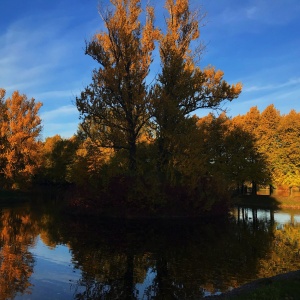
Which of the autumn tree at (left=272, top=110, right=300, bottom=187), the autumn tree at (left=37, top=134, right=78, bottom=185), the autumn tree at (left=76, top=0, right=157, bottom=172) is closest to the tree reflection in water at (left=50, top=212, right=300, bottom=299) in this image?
the autumn tree at (left=76, top=0, right=157, bottom=172)

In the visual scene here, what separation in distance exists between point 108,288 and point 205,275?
4392 mm

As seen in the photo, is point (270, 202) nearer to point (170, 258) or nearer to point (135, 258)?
point (170, 258)

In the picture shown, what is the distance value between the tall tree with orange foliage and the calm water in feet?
33.7

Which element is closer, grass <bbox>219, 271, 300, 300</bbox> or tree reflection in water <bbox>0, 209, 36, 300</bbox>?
grass <bbox>219, 271, 300, 300</bbox>

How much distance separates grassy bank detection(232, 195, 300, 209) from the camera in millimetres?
50656

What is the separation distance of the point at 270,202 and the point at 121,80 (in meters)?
32.1

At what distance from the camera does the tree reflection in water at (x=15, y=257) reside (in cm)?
1243

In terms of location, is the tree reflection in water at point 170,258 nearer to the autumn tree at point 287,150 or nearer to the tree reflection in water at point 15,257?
the tree reflection in water at point 15,257

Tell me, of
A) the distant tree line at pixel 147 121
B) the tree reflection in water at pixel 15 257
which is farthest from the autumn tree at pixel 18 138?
the tree reflection in water at pixel 15 257

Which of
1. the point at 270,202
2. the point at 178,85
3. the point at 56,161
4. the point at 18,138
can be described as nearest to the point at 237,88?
the point at 178,85

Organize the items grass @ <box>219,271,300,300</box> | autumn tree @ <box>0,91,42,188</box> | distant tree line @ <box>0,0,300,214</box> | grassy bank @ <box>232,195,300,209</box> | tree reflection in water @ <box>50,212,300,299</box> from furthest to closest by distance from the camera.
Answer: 1. autumn tree @ <box>0,91,42,188</box>
2. grassy bank @ <box>232,195,300,209</box>
3. distant tree line @ <box>0,0,300,214</box>
4. tree reflection in water @ <box>50,212,300,299</box>
5. grass @ <box>219,271,300,300</box>

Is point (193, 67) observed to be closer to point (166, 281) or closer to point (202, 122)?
point (202, 122)

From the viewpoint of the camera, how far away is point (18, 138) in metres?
55.6

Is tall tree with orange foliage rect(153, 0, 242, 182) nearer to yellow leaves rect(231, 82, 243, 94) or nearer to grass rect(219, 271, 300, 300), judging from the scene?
yellow leaves rect(231, 82, 243, 94)
